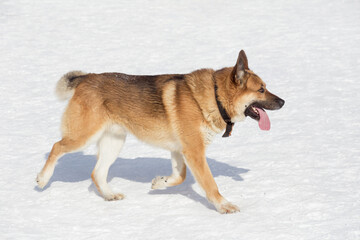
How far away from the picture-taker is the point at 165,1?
17719 millimetres

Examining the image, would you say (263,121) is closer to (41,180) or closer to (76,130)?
(76,130)

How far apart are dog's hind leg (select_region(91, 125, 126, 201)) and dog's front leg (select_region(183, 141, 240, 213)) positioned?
1.02m

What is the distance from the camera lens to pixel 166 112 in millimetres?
5598

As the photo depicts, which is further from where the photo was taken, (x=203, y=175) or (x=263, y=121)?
(x=263, y=121)

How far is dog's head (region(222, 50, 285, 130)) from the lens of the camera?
5383 mm

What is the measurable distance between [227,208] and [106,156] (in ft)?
5.93

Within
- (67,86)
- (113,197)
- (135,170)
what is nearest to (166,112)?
(113,197)

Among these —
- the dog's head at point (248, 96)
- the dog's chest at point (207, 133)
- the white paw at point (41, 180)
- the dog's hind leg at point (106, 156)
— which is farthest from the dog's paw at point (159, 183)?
the white paw at point (41, 180)

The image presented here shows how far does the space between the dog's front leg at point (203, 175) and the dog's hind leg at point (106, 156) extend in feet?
3.36

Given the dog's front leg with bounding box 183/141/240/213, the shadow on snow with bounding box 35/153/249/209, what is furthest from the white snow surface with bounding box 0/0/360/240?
the dog's front leg with bounding box 183/141/240/213

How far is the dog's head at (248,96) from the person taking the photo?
5.38 m

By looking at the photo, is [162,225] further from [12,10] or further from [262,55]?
[12,10]

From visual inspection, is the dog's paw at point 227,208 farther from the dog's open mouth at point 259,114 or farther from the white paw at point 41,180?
the white paw at point 41,180

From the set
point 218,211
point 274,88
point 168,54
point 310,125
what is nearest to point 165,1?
point 168,54
